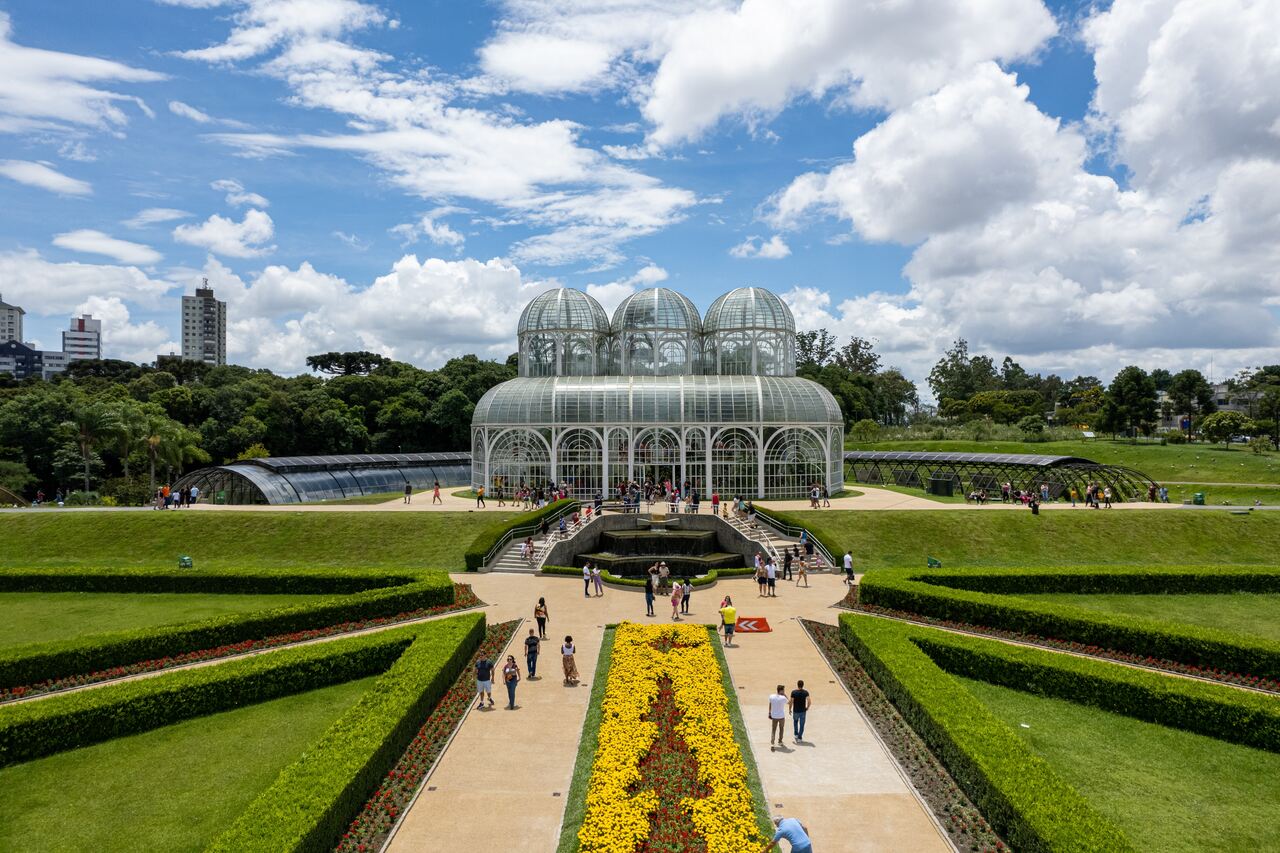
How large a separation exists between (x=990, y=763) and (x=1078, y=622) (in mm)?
13068

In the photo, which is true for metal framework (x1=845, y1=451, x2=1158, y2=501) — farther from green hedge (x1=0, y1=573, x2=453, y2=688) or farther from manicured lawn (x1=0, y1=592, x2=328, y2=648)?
manicured lawn (x1=0, y1=592, x2=328, y2=648)

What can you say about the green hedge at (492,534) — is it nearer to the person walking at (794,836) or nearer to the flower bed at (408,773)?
the flower bed at (408,773)

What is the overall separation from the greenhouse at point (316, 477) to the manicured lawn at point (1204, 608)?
164 feet

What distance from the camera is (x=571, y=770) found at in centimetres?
1590

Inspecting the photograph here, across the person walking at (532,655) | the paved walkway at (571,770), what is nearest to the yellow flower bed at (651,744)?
the paved walkway at (571,770)

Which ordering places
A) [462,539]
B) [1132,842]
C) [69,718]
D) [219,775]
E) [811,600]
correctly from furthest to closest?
1. [462,539]
2. [811,600]
3. [69,718]
4. [219,775]
5. [1132,842]

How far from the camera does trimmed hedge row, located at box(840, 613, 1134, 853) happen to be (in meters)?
11.9

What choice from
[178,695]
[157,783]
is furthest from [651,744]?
[178,695]

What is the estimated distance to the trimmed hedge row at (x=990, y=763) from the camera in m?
11.9

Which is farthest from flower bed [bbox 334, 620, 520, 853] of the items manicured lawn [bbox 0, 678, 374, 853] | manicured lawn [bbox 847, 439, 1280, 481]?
manicured lawn [bbox 847, 439, 1280, 481]

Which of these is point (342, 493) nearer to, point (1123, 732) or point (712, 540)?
point (712, 540)

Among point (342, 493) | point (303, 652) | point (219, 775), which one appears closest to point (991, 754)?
point (219, 775)

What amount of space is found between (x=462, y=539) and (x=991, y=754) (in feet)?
105

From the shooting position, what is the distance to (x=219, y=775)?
1566cm
